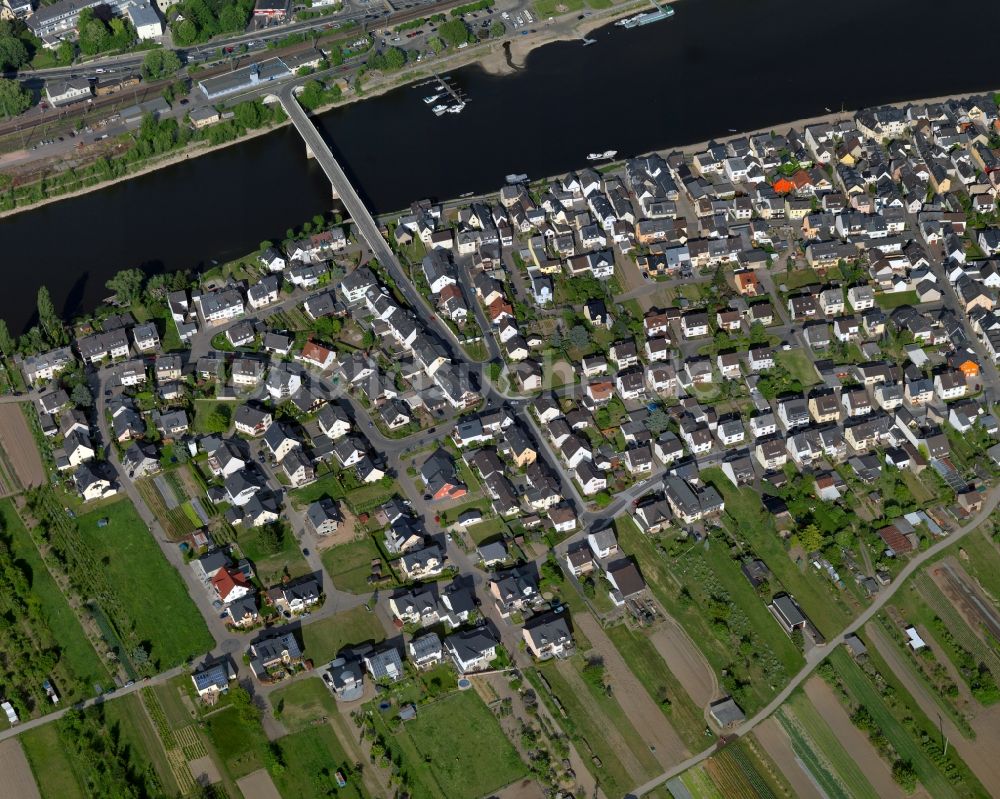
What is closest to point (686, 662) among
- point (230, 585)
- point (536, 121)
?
point (230, 585)

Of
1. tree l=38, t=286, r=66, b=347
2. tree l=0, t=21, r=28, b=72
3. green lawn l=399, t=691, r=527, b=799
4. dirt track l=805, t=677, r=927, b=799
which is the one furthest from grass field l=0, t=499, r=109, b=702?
tree l=0, t=21, r=28, b=72

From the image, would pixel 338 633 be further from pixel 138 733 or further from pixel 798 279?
pixel 798 279

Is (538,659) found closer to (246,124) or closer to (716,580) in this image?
(716,580)

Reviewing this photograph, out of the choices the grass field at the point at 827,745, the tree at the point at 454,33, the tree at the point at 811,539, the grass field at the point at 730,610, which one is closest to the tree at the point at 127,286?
the grass field at the point at 730,610

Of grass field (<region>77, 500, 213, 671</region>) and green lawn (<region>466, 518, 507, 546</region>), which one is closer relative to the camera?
grass field (<region>77, 500, 213, 671</region>)

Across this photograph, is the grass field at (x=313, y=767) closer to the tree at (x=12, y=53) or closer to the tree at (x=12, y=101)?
the tree at (x=12, y=101)

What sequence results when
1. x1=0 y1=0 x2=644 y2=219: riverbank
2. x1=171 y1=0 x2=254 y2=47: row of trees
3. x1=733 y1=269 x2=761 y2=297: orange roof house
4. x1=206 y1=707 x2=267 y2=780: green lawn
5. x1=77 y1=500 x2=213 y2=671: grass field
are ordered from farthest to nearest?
x1=171 y1=0 x2=254 y2=47: row of trees → x1=0 y1=0 x2=644 y2=219: riverbank → x1=733 y1=269 x2=761 y2=297: orange roof house → x1=77 y1=500 x2=213 y2=671: grass field → x1=206 y1=707 x2=267 y2=780: green lawn

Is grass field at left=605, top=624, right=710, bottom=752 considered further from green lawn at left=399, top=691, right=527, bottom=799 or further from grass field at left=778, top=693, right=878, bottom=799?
green lawn at left=399, top=691, right=527, bottom=799
